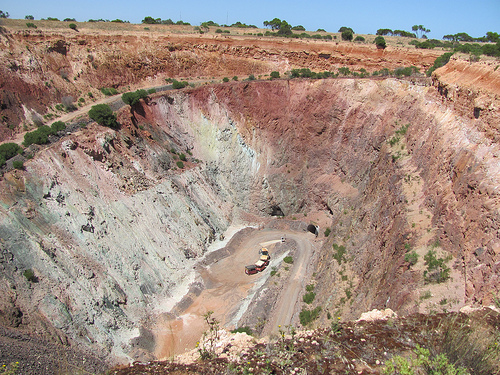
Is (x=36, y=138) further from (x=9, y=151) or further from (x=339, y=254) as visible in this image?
(x=339, y=254)

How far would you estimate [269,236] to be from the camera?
38.8 meters

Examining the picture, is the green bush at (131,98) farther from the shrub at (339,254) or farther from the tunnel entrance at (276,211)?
the shrub at (339,254)

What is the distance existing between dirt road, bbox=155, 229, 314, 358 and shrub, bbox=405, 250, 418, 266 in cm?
1141

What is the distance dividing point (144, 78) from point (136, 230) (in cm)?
2558

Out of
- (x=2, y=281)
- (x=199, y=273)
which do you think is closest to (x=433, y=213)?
(x=199, y=273)

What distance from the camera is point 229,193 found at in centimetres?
4231

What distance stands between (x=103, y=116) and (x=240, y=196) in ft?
58.7

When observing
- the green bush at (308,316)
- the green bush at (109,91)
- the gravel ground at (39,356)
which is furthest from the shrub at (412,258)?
the green bush at (109,91)

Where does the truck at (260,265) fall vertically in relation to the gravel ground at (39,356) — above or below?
below

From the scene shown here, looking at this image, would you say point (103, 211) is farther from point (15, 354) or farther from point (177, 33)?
point (177, 33)

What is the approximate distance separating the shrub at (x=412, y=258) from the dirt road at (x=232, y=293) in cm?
1141

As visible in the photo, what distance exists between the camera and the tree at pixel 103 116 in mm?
33875

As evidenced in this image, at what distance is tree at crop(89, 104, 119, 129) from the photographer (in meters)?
Result: 33.9

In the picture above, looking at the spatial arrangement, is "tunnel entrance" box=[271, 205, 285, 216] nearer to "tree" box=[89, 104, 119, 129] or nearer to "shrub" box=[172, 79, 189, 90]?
"shrub" box=[172, 79, 189, 90]
